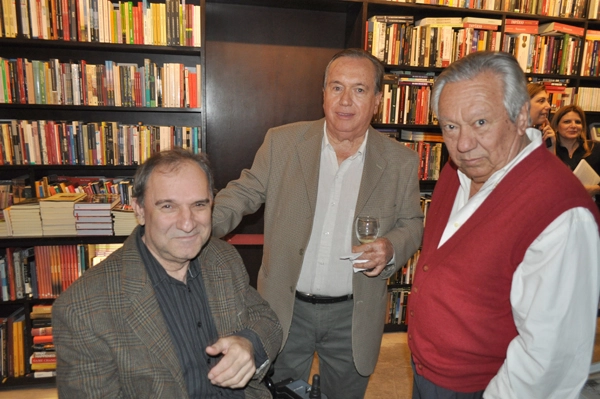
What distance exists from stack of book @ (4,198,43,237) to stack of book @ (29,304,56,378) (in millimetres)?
563

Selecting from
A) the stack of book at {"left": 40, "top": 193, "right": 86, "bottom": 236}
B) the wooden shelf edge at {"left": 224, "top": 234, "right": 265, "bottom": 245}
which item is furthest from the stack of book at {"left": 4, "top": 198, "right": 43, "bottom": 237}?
the wooden shelf edge at {"left": 224, "top": 234, "right": 265, "bottom": 245}

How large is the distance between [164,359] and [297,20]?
3109 millimetres

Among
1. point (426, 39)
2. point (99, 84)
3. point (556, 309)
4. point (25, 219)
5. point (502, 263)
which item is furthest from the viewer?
point (426, 39)

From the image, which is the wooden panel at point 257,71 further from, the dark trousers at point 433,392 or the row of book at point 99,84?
the dark trousers at point 433,392

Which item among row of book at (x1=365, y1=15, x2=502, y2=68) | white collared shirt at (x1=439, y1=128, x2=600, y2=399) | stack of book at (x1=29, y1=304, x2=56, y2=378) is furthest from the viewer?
row of book at (x1=365, y1=15, x2=502, y2=68)

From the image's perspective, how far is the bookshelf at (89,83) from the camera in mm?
2939

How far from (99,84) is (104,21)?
0.43 meters

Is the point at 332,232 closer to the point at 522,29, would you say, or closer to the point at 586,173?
the point at 586,173

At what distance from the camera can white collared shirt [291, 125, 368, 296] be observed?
192cm

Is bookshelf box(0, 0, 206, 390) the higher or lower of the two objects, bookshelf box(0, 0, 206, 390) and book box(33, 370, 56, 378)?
the higher

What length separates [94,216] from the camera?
120 inches

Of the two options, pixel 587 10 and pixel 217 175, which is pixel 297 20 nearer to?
pixel 217 175

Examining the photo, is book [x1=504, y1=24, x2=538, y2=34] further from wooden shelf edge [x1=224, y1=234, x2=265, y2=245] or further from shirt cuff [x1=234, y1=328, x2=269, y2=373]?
shirt cuff [x1=234, y1=328, x2=269, y2=373]

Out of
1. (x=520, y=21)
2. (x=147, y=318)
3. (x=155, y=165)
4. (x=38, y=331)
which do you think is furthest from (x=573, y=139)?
(x=38, y=331)
